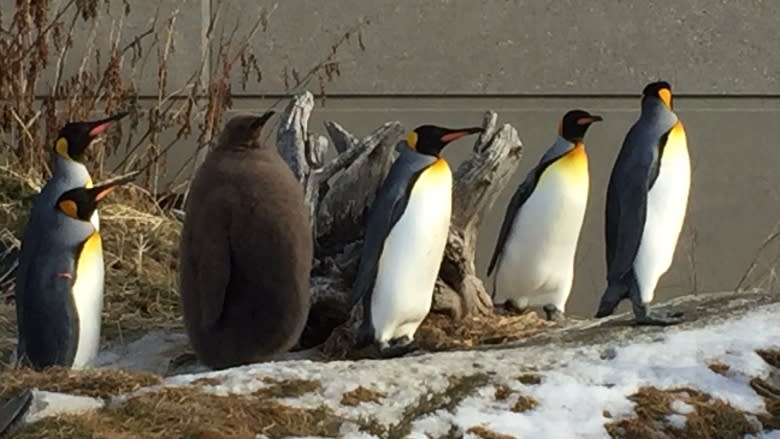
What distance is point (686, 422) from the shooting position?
12.0 feet

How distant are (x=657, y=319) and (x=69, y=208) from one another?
192cm

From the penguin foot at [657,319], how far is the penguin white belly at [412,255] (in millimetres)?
698

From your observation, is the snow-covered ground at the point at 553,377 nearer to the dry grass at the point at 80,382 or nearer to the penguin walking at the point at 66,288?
the dry grass at the point at 80,382

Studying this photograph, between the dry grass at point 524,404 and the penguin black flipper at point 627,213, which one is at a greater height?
the penguin black flipper at point 627,213

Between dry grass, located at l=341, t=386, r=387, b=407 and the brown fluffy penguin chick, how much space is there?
30.9 inches

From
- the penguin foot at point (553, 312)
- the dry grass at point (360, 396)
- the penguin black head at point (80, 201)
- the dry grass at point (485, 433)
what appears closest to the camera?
the dry grass at point (485, 433)

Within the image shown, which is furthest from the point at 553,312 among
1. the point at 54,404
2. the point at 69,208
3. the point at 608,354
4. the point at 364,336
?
the point at 54,404

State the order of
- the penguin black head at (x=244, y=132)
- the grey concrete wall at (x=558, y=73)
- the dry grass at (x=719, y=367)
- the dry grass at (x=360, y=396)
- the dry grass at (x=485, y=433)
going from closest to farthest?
the dry grass at (x=485, y=433) < the dry grass at (x=360, y=396) < the dry grass at (x=719, y=367) < the penguin black head at (x=244, y=132) < the grey concrete wall at (x=558, y=73)

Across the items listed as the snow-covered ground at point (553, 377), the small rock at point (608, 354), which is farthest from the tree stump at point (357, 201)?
the small rock at point (608, 354)

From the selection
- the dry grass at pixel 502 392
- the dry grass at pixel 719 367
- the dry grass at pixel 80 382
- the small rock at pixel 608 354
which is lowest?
the dry grass at pixel 502 392

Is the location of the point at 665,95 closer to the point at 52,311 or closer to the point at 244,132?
the point at 244,132

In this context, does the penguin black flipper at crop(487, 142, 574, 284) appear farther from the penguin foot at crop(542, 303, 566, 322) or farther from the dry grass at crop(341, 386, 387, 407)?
the dry grass at crop(341, 386, 387, 407)

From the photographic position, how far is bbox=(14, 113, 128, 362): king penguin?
15.6 feet

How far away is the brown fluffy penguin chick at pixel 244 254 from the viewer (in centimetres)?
433
